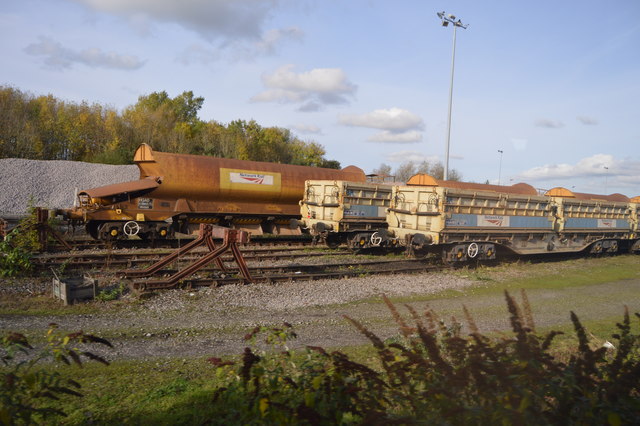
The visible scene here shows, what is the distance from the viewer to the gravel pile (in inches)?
952

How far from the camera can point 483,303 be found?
10.7 m

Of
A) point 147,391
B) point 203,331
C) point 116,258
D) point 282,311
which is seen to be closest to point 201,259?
point 282,311

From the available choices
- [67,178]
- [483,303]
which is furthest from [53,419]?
[67,178]

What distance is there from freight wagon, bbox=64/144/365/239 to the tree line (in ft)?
61.9

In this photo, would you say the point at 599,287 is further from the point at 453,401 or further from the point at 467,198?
the point at 453,401

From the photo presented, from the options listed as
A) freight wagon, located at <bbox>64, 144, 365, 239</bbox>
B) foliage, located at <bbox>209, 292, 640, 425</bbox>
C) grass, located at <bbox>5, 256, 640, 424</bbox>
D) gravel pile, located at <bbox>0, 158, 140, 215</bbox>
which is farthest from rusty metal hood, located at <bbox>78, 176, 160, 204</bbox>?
foliage, located at <bbox>209, 292, 640, 425</bbox>

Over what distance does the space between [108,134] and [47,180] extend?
1426cm

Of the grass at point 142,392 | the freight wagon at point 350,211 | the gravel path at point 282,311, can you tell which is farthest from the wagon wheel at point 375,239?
the grass at point 142,392

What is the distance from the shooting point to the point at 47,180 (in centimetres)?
2659

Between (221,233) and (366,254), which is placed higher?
(221,233)

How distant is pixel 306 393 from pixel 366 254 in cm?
1504

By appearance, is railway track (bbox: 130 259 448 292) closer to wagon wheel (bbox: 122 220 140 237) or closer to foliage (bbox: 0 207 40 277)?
foliage (bbox: 0 207 40 277)

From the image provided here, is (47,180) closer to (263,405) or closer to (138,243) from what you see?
(138,243)

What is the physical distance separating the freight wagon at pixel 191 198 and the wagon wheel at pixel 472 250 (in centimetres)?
716
